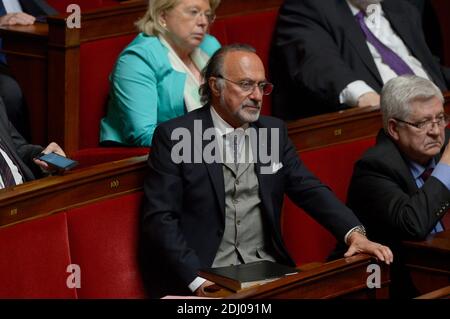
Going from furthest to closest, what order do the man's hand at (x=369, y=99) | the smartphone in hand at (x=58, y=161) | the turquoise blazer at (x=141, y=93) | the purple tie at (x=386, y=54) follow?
the purple tie at (x=386, y=54) → the man's hand at (x=369, y=99) → the turquoise blazer at (x=141, y=93) → the smartphone in hand at (x=58, y=161)

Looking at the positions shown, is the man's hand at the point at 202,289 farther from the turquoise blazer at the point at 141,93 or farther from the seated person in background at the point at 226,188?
the turquoise blazer at the point at 141,93

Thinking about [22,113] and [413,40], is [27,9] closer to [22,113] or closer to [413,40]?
[22,113]

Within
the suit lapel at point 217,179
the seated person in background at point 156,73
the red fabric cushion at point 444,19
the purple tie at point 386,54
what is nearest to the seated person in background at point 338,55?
the purple tie at point 386,54

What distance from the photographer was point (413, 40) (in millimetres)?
2750

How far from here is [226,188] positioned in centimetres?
186

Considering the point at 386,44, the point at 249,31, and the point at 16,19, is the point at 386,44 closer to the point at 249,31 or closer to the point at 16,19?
the point at 249,31

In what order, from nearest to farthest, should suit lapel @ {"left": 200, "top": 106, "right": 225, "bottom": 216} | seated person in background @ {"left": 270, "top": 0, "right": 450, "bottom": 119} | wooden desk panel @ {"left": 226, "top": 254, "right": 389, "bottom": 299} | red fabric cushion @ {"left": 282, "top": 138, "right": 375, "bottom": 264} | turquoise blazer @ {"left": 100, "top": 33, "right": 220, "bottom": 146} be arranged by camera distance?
wooden desk panel @ {"left": 226, "top": 254, "right": 389, "bottom": 299} < suit lapel @ {"left": 200, "top": 106, "right": 225, "bottom": 216} < red fabric cushion @ {"left": 282, "top": 138, "right": 375, "bottom": 264} < turquoise blazer @ {"left": 100, "top": 33, "right": 220, "bottom": 146} < seated person in background @ {"left": 270, "top": 0, "right": 450, "bottom": 119}

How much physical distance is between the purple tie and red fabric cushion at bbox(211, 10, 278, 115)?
238 millimetres

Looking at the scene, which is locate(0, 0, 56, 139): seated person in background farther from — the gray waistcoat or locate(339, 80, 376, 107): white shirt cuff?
locate(339, 80, 376, 107): white shirt cuff

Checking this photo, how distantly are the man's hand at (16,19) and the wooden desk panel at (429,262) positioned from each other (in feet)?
3.54

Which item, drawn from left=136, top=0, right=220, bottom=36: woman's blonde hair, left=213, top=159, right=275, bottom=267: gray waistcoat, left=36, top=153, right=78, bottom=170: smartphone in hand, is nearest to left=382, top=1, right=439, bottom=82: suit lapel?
left=136, top=0, right=220, bottom=36: woman's blonde hair

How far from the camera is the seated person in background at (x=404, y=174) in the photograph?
6.04ft

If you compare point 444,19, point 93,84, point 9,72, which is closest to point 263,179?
point 93,84

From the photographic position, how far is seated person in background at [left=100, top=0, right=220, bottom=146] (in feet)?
7.32
